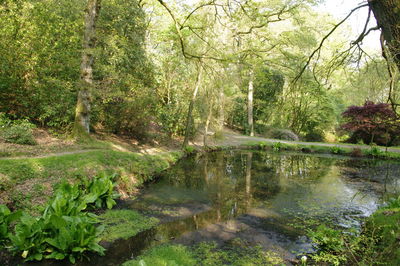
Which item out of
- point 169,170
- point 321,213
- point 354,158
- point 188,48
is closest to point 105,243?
point 321,213

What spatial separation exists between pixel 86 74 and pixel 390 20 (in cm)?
945

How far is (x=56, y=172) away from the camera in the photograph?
20.6 feet

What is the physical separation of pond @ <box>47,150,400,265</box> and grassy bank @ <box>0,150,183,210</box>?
2.09 ft

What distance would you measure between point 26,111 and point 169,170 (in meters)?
6.08

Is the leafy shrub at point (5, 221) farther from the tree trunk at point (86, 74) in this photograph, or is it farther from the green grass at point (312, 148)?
the green grass at point (312, 148)

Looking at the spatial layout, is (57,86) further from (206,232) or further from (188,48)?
(206,232)

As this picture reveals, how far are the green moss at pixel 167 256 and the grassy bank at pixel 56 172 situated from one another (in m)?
2.62

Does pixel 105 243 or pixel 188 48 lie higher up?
pixel 188 48

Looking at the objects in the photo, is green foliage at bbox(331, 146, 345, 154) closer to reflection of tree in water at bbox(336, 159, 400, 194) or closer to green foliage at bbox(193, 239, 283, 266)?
reflection of tree in water at bbox(336, 159, 400, 194)

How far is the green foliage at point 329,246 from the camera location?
4336 millimetres

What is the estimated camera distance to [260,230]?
218 inches

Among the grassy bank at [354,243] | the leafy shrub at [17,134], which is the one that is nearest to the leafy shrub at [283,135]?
the grassy bank at [354,243]

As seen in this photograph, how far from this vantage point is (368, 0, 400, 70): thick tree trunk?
243 centimetres

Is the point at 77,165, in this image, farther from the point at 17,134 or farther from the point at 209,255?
the point at 209,255
